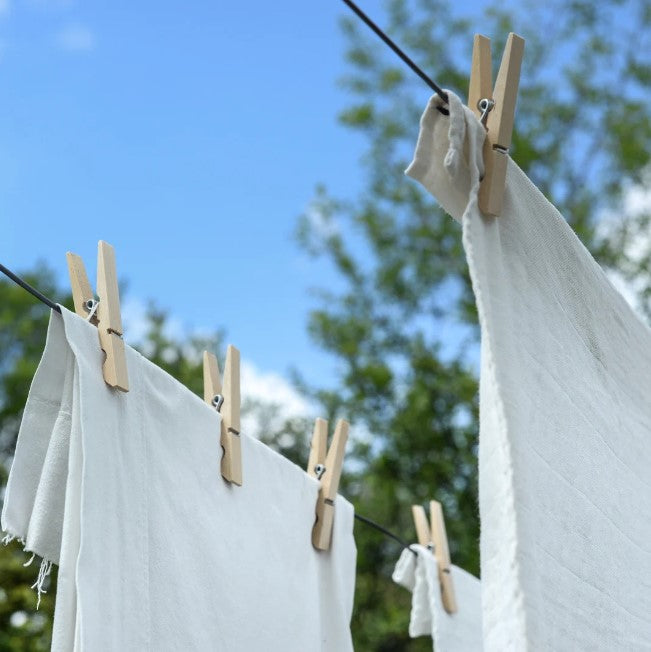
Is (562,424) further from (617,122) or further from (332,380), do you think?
(617,122)

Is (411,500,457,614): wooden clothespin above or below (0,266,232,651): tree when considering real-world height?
below

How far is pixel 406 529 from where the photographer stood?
6.50m

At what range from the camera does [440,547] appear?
88.0 inches

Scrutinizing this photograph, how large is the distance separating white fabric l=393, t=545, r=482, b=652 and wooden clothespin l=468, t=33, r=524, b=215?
125 centimetres

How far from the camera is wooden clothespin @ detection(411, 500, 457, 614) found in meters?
2.16

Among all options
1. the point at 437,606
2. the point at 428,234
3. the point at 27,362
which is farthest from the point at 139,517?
the point at 27,362

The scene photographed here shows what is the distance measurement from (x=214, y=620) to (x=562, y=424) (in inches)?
21.6

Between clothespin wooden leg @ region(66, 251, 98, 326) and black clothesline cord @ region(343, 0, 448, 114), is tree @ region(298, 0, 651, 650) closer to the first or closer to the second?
clothespin wooden leg @ region(66, 251, 98, 326)

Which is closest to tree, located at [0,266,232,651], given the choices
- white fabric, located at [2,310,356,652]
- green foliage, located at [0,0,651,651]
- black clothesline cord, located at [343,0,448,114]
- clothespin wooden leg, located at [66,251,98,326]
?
green foliage, located at [0,0,651,651]

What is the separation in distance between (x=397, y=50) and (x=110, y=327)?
49 cm

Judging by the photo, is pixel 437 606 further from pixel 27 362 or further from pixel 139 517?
pixel 27 362

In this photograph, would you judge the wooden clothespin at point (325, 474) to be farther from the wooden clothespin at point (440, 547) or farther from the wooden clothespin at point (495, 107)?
the wooden clothespin at point (495, 107)

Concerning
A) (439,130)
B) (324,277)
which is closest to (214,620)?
(439,130)

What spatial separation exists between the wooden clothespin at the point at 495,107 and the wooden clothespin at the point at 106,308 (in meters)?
0.47
